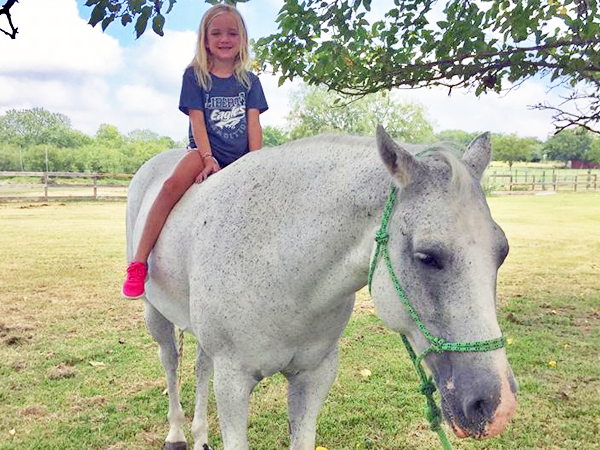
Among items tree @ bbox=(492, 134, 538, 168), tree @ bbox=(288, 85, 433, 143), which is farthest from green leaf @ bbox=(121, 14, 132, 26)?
tree @ bbox=(492, 134, 538, 168)

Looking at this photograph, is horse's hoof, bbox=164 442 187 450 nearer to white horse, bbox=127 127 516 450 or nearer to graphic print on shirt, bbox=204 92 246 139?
white horse, bbox=127 127 516 450

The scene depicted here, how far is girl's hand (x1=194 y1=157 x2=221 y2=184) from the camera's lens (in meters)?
2.86

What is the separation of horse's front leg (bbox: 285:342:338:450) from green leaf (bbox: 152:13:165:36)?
219cm

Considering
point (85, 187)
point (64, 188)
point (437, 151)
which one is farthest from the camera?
point (85, 187)

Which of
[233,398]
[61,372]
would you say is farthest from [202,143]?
[61,372]

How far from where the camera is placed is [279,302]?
86.4 inches

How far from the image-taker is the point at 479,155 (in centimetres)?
197

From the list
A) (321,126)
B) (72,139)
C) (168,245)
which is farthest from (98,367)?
(72,139)

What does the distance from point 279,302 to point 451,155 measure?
0.92m

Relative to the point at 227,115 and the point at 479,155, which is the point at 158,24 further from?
the point at 479,155

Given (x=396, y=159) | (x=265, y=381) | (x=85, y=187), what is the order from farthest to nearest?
(x=85, y=187)
(x=265, y=381)
(x=396, y=159)

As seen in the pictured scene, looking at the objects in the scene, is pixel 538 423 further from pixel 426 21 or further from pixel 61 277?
pixel 61 277

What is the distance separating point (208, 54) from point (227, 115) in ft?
1.34

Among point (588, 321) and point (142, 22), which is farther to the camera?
point (588, 321)
